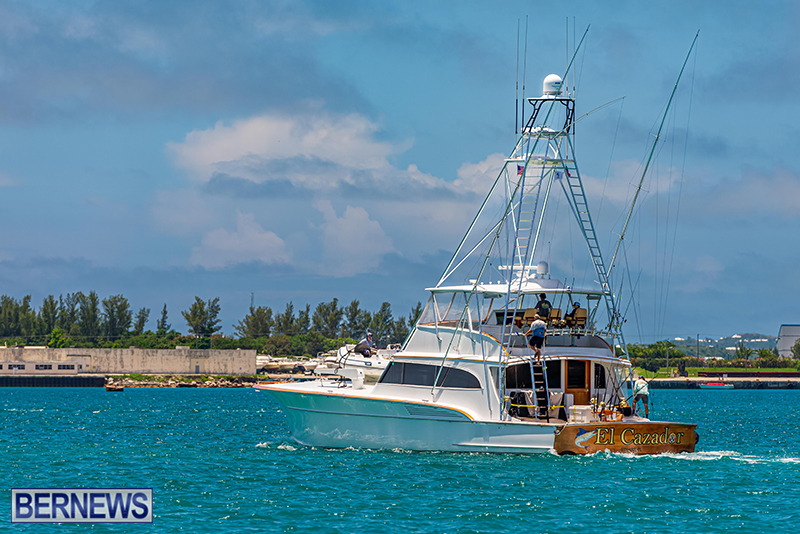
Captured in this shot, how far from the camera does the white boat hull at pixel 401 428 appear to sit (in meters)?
23.2

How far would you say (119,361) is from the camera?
120000 millimetres

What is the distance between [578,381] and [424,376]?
437 cm

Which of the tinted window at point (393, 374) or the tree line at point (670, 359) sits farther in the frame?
the tree line at point (670, 359)

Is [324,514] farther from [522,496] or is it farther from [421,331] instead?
[421,331]

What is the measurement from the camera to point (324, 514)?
57.5ft

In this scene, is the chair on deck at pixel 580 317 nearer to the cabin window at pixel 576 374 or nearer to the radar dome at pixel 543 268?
the cabin window at pixel 576 374

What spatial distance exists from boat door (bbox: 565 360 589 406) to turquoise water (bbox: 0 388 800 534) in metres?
2.28

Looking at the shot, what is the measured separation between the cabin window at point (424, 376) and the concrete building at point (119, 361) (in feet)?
330

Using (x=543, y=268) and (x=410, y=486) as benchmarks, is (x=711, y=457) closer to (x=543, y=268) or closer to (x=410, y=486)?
(x=543, y=268)

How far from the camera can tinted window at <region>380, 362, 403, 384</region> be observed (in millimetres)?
25328

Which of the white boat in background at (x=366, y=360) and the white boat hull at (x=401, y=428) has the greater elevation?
the white boat in background at (x=366, y=360)

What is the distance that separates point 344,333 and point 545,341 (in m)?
140

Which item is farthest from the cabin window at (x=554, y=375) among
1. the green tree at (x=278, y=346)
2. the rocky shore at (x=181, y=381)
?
the green tree at (x=278, y=346)

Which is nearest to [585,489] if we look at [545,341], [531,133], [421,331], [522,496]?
[522,496]
